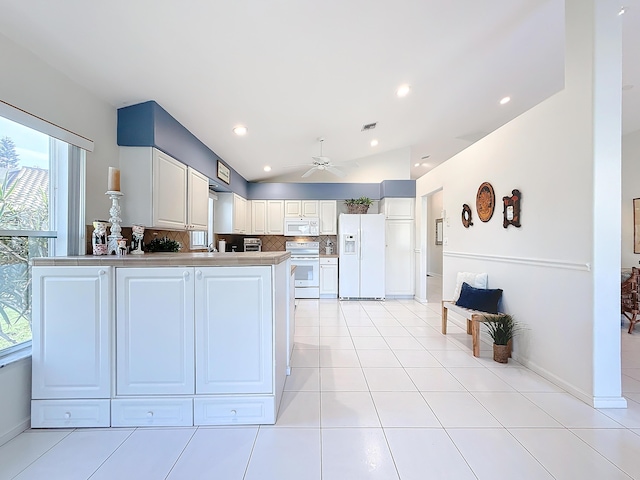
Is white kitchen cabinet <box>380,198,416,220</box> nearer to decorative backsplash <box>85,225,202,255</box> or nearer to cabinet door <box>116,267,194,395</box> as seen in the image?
decorative backsplash <box>85,225,202,255</box>

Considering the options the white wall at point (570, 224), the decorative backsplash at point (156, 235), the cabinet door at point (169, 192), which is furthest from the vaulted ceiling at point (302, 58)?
the decorative backsplash at point (156, 235)

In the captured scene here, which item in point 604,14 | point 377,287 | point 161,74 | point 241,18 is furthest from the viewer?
point 377,287

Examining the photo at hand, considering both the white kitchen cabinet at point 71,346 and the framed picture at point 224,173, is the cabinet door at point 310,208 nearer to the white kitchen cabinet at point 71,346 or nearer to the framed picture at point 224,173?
the framed picture at point 224,173

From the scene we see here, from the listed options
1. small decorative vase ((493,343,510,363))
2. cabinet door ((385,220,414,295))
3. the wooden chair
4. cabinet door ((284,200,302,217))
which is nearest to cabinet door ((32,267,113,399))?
small decorative vase ((493,343,510,363))

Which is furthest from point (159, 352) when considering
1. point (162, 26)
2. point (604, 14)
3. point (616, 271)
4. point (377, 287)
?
point (377, 287)

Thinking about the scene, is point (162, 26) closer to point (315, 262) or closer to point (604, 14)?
point (604, 14)

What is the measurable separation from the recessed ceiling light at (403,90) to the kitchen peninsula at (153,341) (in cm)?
263

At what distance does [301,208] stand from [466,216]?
3.23m

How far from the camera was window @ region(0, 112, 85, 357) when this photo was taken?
68.9 inches

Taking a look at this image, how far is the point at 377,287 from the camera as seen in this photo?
557 cm

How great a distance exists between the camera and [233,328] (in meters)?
1.82

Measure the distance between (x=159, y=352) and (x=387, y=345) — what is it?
2.32 m

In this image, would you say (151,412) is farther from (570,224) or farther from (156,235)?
(570,224)

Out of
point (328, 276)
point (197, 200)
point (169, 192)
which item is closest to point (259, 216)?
point (328, 276)
